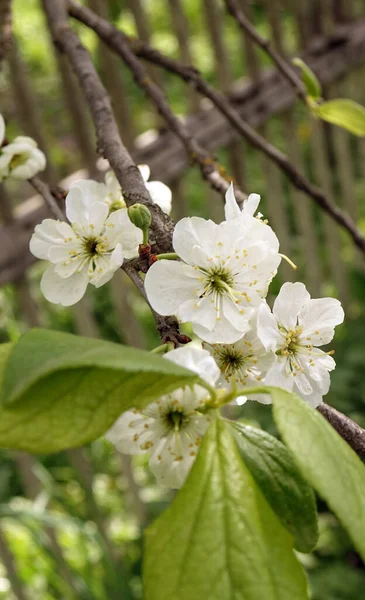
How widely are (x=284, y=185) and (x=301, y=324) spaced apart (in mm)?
3255

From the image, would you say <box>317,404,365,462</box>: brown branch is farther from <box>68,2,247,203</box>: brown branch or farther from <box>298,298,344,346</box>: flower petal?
<box>68,2,247,203</box>: brown branch

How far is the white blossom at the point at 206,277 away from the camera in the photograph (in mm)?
450

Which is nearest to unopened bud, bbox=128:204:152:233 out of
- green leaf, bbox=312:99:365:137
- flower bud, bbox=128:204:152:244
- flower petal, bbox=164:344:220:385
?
flower bud, bbox=128:204:152:244

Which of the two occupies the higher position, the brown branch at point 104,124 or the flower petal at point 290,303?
the brown branch at point 104,124

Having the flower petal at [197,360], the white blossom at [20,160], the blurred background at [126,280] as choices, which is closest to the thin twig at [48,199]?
the white blossom at [20,160]

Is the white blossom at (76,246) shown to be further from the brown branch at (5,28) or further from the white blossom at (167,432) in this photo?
the brown branch at (5,28)

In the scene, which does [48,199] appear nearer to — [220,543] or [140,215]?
[140,215]

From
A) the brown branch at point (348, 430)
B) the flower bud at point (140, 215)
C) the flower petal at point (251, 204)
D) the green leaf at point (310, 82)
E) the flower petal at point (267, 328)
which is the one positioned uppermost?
the green leaf at point (310, 82)

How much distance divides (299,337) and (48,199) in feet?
0.88

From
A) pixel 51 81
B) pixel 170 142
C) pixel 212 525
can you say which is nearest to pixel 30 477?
pixel 170 142

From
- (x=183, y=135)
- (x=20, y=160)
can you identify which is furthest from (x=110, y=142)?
(x=183, y=135)

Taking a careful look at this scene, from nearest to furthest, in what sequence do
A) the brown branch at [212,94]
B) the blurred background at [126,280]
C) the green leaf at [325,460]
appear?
the green leaf at [325,460] → the brown branch at [212,94] → the blurred background at [126,280]

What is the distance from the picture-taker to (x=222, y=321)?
17.8 inches

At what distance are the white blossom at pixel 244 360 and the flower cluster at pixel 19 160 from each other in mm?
328
